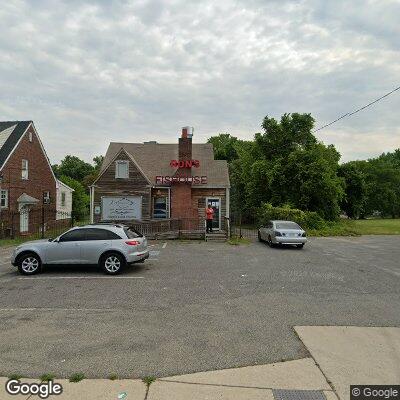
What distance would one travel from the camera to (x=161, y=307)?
8062mm

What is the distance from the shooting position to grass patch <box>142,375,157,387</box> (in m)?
4.62

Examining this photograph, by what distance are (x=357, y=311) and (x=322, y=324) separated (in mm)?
1355

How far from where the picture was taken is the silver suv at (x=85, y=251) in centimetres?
1174

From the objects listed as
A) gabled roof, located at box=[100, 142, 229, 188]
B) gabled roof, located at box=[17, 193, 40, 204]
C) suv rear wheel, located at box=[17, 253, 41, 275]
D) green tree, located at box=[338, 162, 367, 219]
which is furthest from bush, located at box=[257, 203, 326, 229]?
green tree, located at box=[338, 162, 367, 219]

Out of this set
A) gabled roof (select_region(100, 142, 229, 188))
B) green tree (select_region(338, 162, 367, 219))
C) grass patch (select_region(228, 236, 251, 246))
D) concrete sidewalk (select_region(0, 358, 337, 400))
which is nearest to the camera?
concrete sidewalk (select_region(0, 358, 337, 400))

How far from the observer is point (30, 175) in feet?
100

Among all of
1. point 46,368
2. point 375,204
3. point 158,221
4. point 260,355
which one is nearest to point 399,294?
point 260,355

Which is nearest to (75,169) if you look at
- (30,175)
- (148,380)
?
(30,175)

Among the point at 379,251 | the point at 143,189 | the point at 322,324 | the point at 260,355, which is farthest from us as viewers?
the point at 143,189

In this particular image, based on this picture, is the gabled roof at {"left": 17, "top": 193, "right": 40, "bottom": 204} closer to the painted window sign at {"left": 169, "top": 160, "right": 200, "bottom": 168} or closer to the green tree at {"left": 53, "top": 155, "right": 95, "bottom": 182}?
the painted window sign at {"left": 169, "top": 160, "right": 200, "bottom": 168}

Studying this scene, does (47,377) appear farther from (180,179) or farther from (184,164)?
(184,164)

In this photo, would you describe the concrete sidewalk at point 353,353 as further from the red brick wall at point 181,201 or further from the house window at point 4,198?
the house window at point 4,198

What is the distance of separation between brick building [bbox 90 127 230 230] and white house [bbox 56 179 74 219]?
11.9 metres

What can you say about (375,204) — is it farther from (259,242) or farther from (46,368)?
(46,368)
